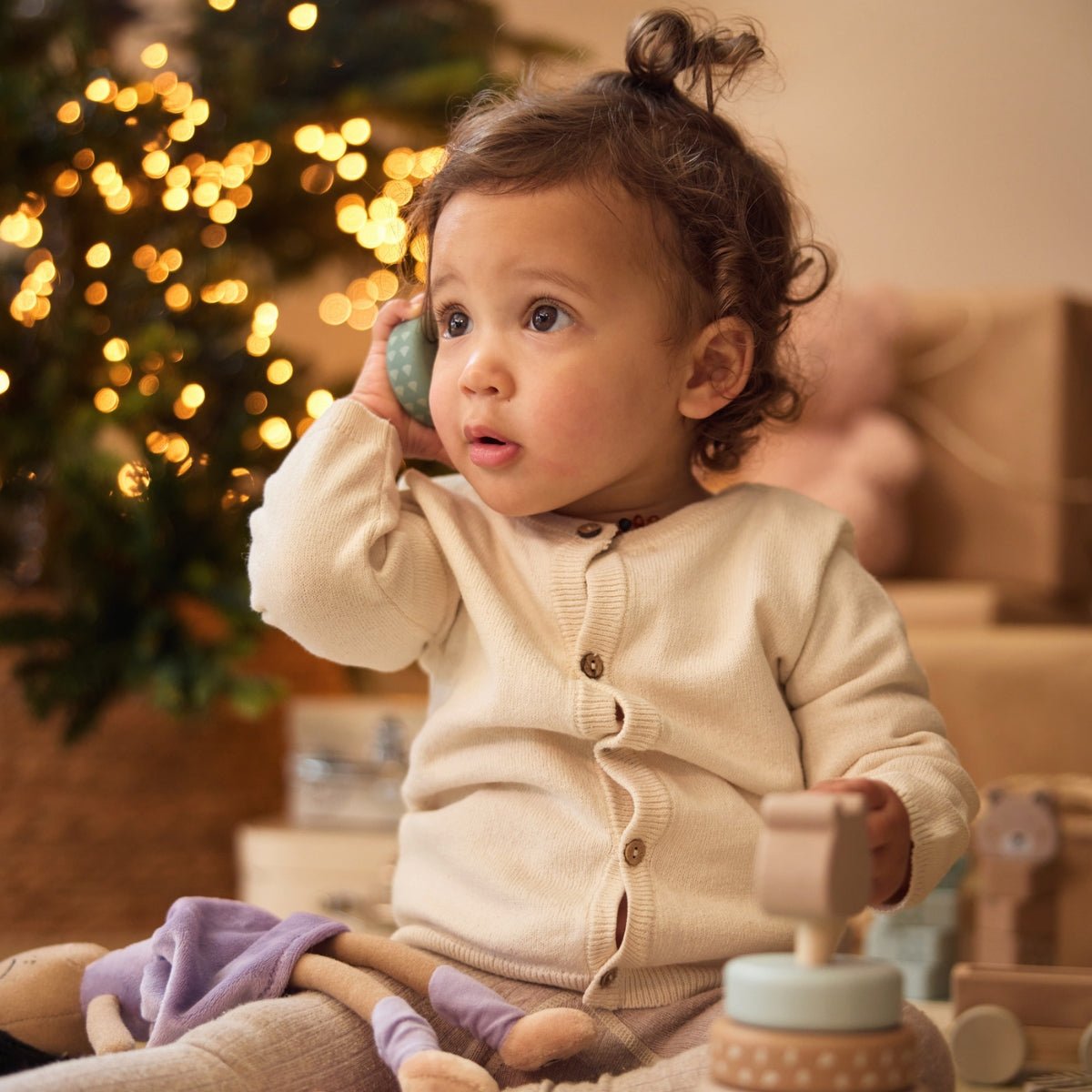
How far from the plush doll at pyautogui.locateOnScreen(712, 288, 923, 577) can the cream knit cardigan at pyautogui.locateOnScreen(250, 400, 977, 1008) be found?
3.65 feet

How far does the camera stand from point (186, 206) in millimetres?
1910

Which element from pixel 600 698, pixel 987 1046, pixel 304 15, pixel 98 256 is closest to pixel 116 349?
pixel 98 256

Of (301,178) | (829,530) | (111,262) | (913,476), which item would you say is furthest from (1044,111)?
(829,530)

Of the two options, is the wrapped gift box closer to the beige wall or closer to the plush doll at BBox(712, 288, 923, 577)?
the plush doll at BBox(712, 288, 923, 577)

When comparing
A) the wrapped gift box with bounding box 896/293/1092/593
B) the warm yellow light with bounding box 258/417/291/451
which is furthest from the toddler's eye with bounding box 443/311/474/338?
the wrapped gift box with bounding box 896/293/1092/593

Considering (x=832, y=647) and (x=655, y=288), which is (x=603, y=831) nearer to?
(x=832, y=647)

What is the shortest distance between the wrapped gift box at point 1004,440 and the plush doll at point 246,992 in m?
1.51

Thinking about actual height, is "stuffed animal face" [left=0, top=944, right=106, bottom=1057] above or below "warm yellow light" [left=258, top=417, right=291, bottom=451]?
below

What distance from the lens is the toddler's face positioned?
2.60ft

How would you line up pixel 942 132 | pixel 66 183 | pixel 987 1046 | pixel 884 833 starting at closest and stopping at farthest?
pixel 884 833 → pixel 987 1046 → pixel 66 183 → pixel 942 132

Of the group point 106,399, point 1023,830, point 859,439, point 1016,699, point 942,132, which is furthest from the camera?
point 942,132

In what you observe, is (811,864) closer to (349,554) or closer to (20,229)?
(349,554)

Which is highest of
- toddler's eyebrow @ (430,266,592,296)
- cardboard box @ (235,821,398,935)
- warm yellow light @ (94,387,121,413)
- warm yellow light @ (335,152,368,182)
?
warm yellow light @ (335,152,368,182)

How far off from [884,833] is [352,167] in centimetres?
147
